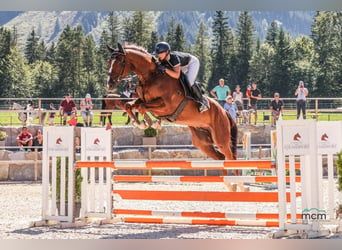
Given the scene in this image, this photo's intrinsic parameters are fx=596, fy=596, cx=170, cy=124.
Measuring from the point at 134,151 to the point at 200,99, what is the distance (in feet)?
19.2

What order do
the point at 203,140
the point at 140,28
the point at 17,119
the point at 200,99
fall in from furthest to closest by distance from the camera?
the point at 140,28
the point at 17,119
the point at 203,140
the point at 200,99

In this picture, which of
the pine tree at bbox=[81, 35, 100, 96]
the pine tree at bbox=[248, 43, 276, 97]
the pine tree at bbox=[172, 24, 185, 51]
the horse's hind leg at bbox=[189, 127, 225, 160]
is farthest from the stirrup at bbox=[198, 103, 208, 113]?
the pine tree at bbox=[172, 24, 185, 51]

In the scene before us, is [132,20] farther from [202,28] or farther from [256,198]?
[256,198]

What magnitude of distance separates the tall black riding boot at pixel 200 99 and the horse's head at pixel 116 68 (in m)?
0.73

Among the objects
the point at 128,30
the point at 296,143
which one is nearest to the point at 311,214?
the point at 296,143

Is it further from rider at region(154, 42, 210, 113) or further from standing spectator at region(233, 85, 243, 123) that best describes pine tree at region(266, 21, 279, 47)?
rider at region(154, 42, 210, 113)

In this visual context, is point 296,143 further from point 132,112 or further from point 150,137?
point 150,137

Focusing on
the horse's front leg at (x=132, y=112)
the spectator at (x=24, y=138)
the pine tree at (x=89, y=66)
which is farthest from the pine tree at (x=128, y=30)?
the horse's front leg at (x=132, y=112)

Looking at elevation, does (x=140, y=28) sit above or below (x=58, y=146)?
above

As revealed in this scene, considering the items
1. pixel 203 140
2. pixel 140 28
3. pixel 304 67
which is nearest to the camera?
pixel 203 140

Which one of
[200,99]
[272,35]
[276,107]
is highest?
[272,35]

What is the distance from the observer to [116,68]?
17.5 ft

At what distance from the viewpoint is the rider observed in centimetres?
539

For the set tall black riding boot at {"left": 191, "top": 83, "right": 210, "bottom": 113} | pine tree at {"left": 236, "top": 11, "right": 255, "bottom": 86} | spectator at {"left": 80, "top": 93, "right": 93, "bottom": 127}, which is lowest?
tall black riding boot at {"left": 191, "top": 83, "right": 210, "bottom": 113}
